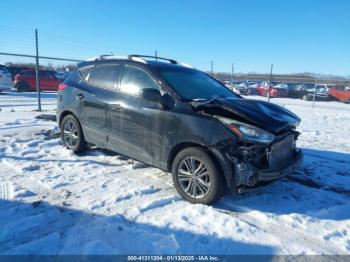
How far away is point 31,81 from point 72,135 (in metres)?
19.2

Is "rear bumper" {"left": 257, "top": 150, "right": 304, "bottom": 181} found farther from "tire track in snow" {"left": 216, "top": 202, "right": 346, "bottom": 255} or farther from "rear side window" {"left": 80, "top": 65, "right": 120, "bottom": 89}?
"rear side window" {"left": 80, "top": 65, "right": 120, "bottom": 89}

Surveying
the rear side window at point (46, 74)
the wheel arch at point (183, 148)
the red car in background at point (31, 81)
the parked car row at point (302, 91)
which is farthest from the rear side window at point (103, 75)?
the parked car row at point (302, 91)

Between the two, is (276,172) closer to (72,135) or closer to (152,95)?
(152,95)

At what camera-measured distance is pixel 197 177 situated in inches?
170

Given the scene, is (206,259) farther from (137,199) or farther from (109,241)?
(137,199)

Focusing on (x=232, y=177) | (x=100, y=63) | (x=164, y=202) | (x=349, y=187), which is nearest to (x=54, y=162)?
(x=100, y=63)

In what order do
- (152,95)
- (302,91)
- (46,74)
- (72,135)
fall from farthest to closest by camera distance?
1. (302,91)
2. (46,74)
3. (72,135)
4. (152,95)

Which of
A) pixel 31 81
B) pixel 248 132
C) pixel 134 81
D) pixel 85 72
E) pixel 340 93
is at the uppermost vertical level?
pixel 85 72

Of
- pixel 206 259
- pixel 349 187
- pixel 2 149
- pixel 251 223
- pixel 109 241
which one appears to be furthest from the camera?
pixel 2 149

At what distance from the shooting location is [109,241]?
3.39 metres

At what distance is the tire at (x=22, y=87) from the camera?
23.2 meters

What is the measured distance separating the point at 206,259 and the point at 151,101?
2331 millimetres

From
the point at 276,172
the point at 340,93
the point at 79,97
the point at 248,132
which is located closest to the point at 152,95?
the point at 248,132

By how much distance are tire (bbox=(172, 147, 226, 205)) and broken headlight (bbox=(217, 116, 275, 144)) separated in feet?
1.44
